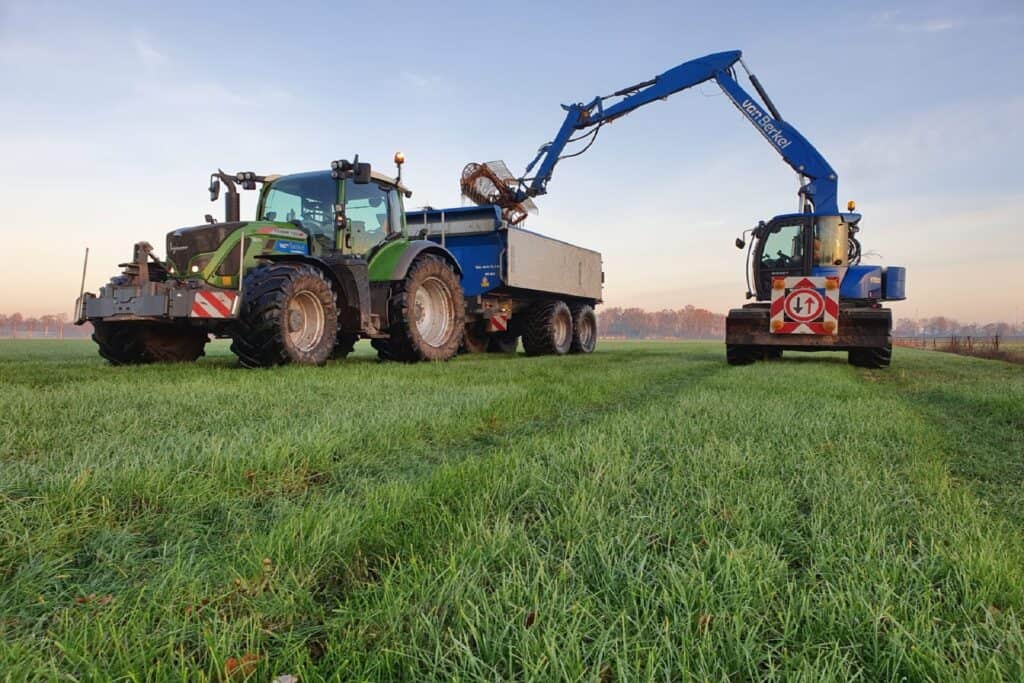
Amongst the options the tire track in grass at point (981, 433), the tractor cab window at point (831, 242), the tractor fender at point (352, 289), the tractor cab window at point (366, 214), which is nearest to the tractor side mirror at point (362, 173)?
the tractor cab window at point (366, 214)

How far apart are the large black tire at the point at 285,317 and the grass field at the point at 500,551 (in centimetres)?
270

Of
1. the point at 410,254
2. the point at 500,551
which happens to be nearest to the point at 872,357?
the point at 410,254

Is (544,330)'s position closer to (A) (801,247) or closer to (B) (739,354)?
(B) (739,354)

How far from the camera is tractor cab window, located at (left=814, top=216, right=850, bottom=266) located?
34.7 feet

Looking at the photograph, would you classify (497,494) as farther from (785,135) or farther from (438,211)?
(785,135)

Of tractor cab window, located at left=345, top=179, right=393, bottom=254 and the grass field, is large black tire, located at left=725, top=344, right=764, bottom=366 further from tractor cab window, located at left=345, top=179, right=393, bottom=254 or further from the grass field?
the grass field

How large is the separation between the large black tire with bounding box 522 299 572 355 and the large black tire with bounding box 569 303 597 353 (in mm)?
1299

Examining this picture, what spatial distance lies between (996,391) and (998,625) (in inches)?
231

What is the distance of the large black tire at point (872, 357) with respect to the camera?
954cm

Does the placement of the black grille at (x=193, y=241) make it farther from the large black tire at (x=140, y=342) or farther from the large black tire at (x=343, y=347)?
the large black tire at (x=343, y=347)

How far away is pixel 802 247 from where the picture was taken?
10664mm

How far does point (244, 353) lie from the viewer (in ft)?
20.6

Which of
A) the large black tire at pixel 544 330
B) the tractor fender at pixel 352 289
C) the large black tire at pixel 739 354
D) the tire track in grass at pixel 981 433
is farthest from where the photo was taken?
the large black tire at pixel 544 330

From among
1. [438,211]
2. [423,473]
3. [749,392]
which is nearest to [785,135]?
[438,211]
